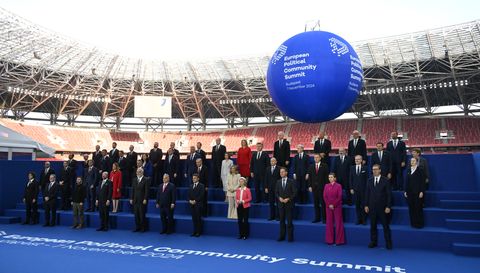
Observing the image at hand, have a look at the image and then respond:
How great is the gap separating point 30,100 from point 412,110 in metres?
40.5

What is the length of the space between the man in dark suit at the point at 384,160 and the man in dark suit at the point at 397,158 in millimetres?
236

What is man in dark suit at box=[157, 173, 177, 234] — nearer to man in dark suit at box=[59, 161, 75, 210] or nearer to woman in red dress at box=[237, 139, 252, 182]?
woman in red dress at box=[237, 139, 252, 182]

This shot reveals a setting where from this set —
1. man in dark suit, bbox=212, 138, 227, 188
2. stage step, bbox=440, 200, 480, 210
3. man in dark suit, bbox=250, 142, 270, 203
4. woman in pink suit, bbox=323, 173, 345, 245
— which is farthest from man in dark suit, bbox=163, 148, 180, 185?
stage step, bbox=440, 200, 480, 210

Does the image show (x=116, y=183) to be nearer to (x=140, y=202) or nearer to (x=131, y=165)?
(x=131, y=165)

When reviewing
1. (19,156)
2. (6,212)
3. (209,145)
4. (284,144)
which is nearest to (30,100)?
(209,145)

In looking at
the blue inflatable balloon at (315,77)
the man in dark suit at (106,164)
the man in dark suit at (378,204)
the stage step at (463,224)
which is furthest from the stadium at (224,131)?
the blue inflatable balloon at (315,77)

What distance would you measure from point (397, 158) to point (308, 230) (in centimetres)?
296

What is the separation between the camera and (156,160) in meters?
11.3

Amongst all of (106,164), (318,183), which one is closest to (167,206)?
(106,164)

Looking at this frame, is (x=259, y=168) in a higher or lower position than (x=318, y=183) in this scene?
higher

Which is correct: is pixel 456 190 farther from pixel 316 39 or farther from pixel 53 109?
pixel 53 109

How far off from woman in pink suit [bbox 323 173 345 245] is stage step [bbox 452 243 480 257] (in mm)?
2038

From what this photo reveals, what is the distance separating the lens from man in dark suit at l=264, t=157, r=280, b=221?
28.4 ft

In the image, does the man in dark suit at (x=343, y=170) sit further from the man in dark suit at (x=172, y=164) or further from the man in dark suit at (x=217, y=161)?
the man in dark suit at (x=172, y=164)
